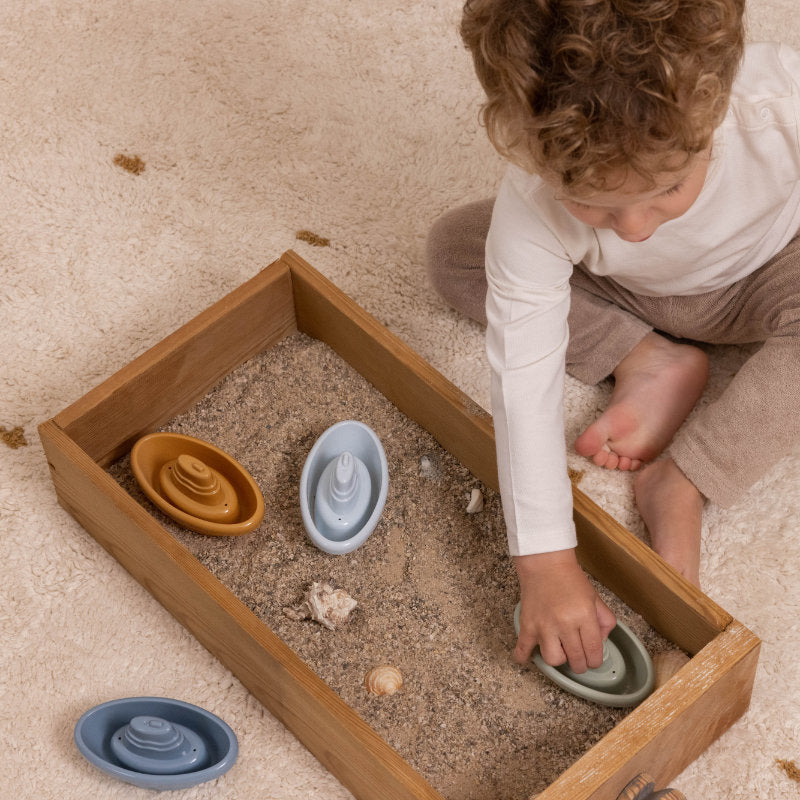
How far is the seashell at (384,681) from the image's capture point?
1.01m

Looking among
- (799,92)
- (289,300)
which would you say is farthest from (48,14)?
(799,92)

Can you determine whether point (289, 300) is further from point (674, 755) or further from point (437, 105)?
point (674, 755)

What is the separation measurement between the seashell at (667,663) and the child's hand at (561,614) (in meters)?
0.05

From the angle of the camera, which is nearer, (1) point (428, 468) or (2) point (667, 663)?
(2) point (667, 663)

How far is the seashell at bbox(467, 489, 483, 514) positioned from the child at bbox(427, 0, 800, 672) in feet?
0.29

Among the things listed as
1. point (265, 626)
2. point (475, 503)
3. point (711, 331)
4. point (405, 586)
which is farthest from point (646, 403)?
point (265, 626)

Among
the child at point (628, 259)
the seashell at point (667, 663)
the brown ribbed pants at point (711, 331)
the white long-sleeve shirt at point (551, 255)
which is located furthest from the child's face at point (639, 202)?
the seashell at point (667, 663)

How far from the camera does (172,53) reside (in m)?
1.50

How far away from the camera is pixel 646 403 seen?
1.19 metres

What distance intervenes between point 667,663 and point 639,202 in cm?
42

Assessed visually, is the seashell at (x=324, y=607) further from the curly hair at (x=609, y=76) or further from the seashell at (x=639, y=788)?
the curly hair at (x=609, y=76)

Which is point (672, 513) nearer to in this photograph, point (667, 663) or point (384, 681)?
point (667, 663)

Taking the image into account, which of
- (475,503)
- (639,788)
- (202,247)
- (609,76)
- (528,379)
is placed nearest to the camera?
(609,76)

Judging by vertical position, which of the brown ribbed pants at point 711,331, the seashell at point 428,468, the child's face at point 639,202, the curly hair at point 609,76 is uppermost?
the curly hair at point 609,76
